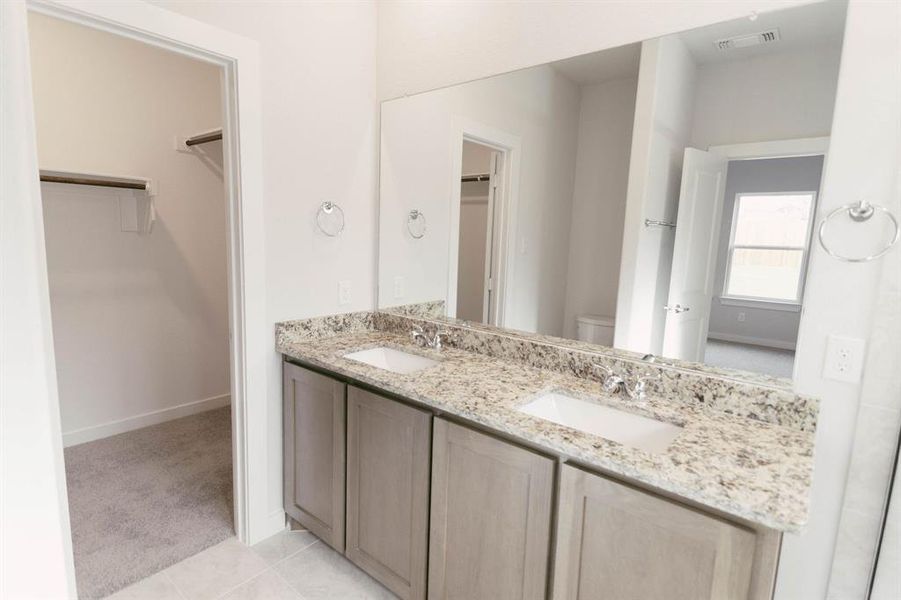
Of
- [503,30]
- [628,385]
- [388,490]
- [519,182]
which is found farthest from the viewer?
[519,182]

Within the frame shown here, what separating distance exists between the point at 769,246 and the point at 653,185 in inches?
15.9

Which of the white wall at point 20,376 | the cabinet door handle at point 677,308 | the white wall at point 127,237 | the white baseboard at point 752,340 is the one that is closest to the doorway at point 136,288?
the white wall at point 127,237

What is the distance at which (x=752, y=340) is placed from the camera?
1.41m

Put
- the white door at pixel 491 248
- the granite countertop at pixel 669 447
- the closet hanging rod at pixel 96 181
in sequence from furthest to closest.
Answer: the closet hanging rod at pixel 96 181 → the white door at pixel 491 248 → the granite countertop at pixel 669 447

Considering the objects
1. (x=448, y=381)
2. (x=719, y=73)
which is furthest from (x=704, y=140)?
(x=448, y=381)

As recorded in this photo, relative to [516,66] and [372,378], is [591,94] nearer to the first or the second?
[516,66]

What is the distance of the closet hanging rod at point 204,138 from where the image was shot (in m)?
2.88

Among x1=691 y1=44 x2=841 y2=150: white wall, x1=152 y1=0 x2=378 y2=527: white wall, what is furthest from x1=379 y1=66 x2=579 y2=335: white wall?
x1=691 y1=44 x2=841 y2=150: white wall

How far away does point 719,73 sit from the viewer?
1.40 meters

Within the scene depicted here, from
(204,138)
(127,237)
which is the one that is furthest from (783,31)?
(127,237)

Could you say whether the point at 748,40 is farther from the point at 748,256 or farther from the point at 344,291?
the point at 344,291

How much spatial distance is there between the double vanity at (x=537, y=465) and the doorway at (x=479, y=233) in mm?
134

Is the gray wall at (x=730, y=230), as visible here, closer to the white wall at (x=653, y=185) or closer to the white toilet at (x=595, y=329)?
the white wall at (x=653, y=185)

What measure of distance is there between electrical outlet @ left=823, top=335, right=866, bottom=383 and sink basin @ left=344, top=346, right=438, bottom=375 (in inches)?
52.6
